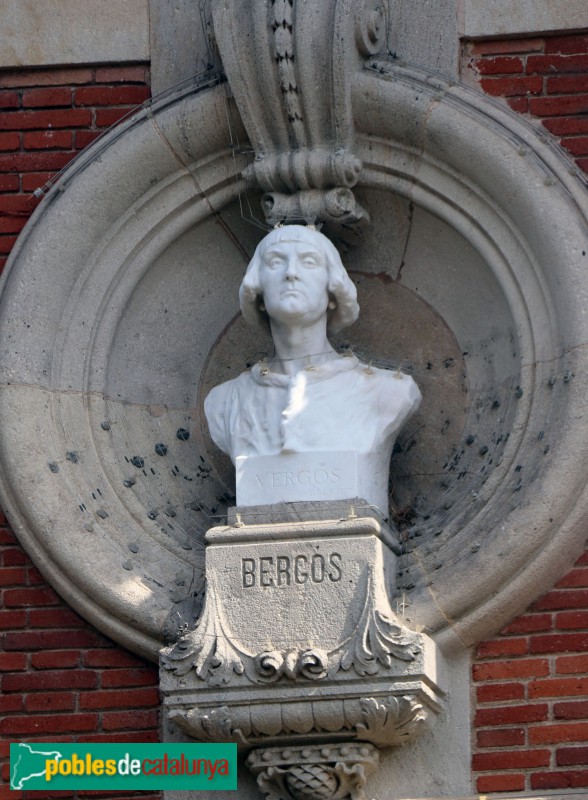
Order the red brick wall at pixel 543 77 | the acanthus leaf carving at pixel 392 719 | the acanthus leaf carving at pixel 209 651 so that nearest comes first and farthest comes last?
the acanthus leaf carving at pixel 392 719 < the acanthus leaf carving at pixel 209 651 < the red brick wall at pixel 543 77

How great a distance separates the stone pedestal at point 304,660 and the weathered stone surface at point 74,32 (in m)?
2.14

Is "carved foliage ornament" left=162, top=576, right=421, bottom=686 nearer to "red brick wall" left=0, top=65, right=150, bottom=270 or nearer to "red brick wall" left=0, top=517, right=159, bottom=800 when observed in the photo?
"red brick wall" left=0, top=517, right=159, bottom=800

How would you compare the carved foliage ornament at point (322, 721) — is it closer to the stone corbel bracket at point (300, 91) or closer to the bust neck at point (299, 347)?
the bust neck at point (299, 347)

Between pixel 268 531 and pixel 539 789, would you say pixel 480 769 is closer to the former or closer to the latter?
pixel 539 789

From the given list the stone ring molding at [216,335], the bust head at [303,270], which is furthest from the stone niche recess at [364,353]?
the bust head at [303,270]

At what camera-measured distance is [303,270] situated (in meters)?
9.52

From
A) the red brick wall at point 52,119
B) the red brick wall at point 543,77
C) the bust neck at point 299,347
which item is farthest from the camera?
the red brick wall at point 52,119

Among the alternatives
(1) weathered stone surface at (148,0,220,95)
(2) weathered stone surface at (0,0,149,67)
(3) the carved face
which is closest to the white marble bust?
(3) the carved face

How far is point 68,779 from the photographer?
30.2 feet

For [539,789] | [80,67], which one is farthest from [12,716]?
[80,67]

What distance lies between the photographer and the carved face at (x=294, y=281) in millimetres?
9477

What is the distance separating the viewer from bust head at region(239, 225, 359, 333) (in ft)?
31.3

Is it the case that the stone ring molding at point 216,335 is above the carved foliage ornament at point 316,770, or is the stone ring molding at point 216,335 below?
above

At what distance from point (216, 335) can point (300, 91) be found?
1.02 m
